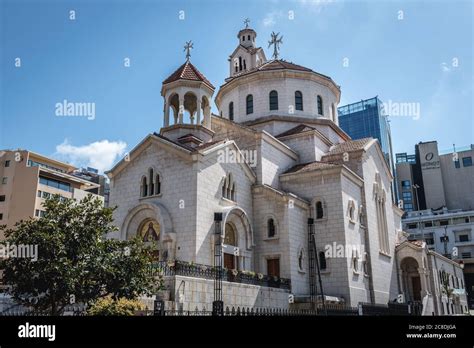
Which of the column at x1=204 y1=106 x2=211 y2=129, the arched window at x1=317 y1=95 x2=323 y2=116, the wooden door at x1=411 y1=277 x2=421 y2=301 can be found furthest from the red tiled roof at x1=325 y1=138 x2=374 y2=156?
the wooden door at x1=411 y1=277 x2=421 y2=301

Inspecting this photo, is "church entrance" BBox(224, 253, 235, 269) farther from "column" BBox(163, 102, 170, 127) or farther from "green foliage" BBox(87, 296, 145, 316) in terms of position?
"green foliage" BBox(87, 296, 145, 316)

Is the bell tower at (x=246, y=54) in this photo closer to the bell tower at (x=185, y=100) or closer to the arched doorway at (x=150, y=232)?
the bell tower at (x=185, y=100)

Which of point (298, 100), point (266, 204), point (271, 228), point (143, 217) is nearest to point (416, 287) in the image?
point (271, 228)

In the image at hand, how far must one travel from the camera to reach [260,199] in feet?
86.0

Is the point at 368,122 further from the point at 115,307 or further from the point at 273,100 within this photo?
the point at 115,307

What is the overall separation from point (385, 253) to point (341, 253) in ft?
23.5

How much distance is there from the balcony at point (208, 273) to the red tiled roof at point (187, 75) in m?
12.4

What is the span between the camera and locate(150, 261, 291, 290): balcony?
55.5ft

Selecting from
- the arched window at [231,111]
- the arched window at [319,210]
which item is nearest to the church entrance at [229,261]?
the arched window at [319,210]
